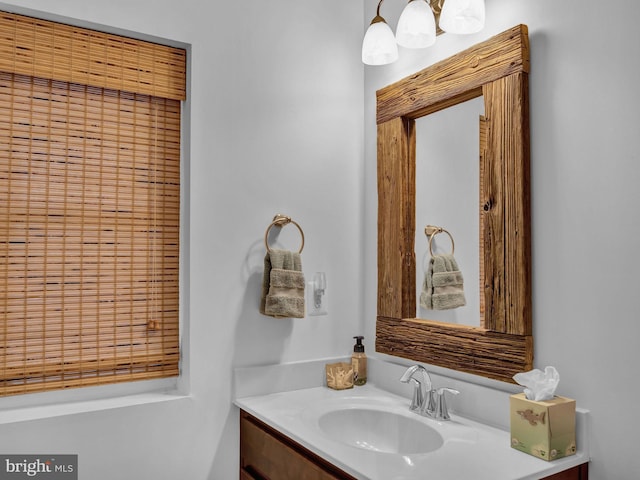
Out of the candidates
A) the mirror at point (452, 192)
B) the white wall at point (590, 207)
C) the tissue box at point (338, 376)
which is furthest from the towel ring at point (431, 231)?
the tissue box at point (338, 376)

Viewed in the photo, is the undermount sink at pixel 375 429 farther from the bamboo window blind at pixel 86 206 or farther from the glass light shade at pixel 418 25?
the glass light shade at pixel 418 25

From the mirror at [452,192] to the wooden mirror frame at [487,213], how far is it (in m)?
0.03

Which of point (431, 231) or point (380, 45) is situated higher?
point (380, 45)

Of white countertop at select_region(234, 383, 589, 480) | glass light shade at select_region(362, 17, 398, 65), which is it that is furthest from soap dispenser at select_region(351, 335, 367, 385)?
glass light shade at select_region(362, 17, 398, 65)

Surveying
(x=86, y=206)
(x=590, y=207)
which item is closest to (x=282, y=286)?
(x=86, y=206)

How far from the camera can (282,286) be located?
1763mm

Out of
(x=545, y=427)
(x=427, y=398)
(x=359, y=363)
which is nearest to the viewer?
(x=545, y=427)

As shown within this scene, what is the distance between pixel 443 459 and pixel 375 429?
1.46 ft

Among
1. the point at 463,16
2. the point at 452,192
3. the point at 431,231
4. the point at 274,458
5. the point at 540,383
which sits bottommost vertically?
the point at 274,458

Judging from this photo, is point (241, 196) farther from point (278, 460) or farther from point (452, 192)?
point (278, 460)

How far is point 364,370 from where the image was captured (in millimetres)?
1967

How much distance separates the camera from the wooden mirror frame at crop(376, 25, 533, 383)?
142 cm

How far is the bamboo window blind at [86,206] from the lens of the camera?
5.02 feet

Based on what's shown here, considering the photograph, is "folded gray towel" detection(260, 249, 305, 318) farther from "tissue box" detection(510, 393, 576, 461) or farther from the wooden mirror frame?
"tissue box" detection(510, 393, 576, 461)
